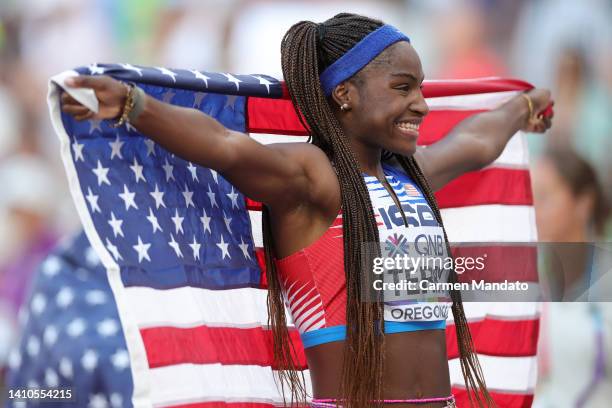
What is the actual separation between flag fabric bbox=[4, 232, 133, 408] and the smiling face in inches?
70.2

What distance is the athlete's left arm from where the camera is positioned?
15.6ft

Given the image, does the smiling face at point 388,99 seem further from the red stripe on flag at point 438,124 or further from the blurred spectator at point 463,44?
the blurred spectator at point 463,44

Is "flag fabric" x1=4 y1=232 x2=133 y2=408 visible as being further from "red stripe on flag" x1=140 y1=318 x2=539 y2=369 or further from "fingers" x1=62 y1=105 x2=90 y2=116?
"fingers" x1=62 y1=105 x2=90 y2=116

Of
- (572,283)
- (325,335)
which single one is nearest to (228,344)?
(325,335)

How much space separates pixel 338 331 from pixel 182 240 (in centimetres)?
63

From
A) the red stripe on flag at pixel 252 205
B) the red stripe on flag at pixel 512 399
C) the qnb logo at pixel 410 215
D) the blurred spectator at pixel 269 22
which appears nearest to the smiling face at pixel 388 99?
the qnb logo at pixel 410 215

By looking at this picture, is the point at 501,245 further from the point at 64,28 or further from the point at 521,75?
the point at 64,28

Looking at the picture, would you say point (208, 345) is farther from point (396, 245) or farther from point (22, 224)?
point (22, 224)

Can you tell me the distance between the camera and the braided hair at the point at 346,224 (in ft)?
12.5

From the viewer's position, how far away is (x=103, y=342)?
5406mm

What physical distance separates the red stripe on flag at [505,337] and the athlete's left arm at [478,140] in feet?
2.32

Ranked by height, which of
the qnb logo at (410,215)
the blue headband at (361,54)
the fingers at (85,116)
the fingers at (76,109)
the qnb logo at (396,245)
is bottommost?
the qnb logo at (396,245)

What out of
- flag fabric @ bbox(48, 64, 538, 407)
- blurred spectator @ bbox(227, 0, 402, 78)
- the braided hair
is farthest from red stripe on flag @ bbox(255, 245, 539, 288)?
blurred spectator @ bbox(227, 0, 402, 78)

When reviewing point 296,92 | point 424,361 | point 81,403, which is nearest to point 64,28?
point 81,403
